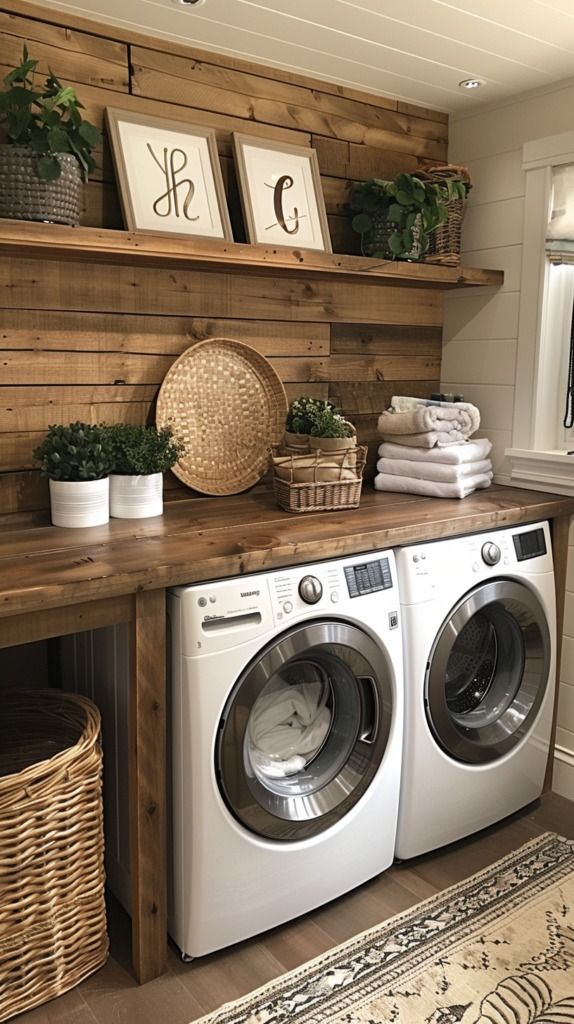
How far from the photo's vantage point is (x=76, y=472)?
2082mm

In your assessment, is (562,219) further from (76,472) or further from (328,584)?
(76,472)

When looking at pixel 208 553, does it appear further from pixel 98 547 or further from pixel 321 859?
pixel 321 859

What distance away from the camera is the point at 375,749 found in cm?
218

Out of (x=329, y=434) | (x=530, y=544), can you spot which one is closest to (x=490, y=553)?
(x=530, y=544)

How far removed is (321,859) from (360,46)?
7.06 ft

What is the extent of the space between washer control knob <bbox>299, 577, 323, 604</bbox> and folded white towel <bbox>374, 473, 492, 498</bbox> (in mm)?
756

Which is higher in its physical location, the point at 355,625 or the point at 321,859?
the point at 355,625

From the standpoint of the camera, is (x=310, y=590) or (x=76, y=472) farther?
(x=76, y=472)

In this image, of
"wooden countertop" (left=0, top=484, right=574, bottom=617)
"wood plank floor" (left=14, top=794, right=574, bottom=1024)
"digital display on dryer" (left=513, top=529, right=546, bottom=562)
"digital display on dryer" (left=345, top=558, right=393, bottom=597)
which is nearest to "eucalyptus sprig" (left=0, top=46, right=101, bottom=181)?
"wooden countertop" (left=0, top=484, right=574, bottom=617)

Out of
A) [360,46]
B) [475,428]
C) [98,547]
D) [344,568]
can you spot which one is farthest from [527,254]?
A: [98,547]

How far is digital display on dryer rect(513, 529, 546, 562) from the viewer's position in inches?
97.0

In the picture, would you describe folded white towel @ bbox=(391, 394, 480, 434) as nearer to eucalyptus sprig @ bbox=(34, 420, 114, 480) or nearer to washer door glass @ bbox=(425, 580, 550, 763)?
washer door glass @ bbox=(425, 580, 550, 763)

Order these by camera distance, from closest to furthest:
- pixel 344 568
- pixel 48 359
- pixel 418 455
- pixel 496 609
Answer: pixel 344 568 → pixel 48 359 → pixel 496 609 → pixel 418 455

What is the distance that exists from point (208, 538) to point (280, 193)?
1.11m
